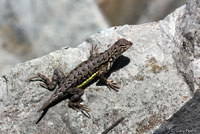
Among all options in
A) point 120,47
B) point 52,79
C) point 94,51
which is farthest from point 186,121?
point 52,79

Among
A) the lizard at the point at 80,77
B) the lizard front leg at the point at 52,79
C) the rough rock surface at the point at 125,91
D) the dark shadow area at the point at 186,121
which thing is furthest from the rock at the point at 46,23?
the dark shadow area at the point at 186,121

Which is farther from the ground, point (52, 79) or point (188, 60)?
point (52, 79)

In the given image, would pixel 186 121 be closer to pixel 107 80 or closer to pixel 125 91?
pixel 125 91

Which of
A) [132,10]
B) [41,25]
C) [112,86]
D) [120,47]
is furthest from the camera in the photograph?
[132,10]

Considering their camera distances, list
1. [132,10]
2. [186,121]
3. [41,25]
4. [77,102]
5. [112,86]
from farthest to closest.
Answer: [132,10] → [41,25] → [112,86] → [77,102] → [186,121]

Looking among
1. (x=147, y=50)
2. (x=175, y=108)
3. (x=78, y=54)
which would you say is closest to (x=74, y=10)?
(x=78, y=54)

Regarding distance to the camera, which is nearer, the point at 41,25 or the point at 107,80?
the point at 107,80

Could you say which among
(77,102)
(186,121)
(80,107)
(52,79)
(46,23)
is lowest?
(186,121)

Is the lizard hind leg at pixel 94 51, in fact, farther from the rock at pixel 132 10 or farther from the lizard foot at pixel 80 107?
the rock at pixel 132 10
